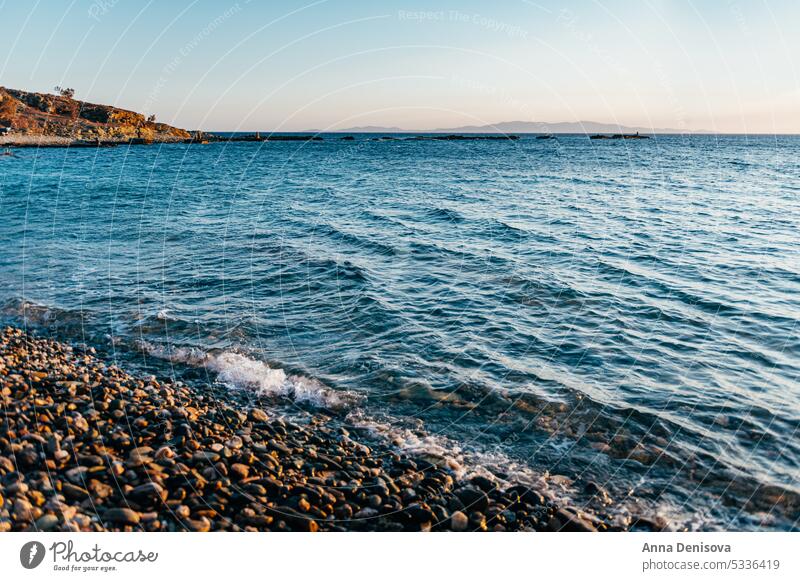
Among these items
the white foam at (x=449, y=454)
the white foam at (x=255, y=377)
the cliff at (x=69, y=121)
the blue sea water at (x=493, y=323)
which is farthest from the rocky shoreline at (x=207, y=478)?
the cliff at (x=69, y=121)

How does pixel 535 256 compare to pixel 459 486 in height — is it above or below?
above

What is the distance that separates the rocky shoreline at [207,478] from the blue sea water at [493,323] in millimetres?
1095

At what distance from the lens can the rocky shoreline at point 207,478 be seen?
23.8ft

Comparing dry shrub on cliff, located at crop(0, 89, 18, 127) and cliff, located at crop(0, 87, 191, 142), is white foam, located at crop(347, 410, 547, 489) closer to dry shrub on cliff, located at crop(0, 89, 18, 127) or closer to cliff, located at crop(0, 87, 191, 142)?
cliff, located at crop(0, 87, 191, 142)

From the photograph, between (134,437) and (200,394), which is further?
(200,394)

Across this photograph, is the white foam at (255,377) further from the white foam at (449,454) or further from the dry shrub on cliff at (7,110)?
the dry shrub on cliff at (7,110)

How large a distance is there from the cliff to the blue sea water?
324 ft

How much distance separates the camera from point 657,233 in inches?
1163

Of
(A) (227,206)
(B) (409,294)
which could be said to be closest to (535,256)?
(B) (409,294)

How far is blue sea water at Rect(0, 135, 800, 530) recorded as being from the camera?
33.4 feet

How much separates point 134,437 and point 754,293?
71.9ft

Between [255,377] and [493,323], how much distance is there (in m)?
8.38

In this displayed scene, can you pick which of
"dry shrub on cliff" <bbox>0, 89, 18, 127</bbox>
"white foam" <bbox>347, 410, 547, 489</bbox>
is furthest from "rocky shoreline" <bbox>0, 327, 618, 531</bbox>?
"dry shrub on cliff" <bbox>0, 89, 18, 127</bbox>
